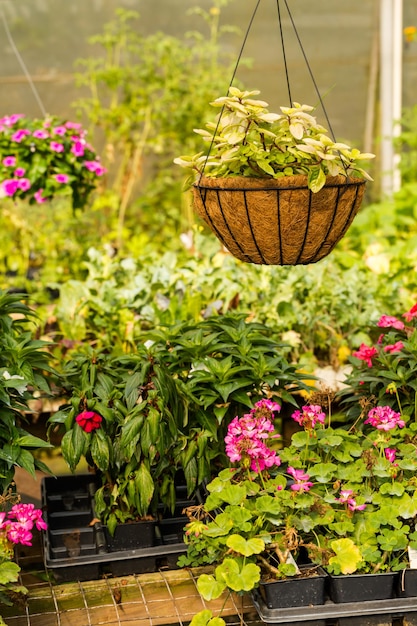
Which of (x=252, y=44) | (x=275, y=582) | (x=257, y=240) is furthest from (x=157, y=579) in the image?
(x=252, y=44)

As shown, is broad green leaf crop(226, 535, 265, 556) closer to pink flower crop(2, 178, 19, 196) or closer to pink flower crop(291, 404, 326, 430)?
pink flower crop(291, 404, 326, 430)

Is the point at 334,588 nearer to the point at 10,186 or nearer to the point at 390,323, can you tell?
the point at 390,323

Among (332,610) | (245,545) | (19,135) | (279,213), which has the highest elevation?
(19,135)

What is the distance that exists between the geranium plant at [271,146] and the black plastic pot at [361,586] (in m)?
1.13

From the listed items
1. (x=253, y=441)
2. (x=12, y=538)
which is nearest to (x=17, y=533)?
(x=12, y=538)

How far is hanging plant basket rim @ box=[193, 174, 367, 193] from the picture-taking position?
2.34 meters

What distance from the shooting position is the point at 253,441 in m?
2.54

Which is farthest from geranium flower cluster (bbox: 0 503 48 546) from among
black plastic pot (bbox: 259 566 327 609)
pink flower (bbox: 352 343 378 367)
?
pink flower (bbox: 352 343 378 367)

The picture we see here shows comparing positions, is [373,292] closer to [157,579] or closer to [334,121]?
[157,579]

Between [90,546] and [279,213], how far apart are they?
133 centimetres

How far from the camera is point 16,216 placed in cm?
579

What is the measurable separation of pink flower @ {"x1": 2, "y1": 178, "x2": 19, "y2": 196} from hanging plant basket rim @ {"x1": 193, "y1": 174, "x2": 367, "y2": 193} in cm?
178

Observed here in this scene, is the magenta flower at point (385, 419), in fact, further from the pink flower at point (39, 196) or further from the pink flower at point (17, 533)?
the pink flower at point (39, 196)

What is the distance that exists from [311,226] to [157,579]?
1279mm
